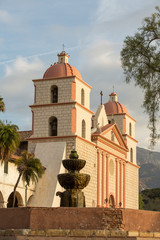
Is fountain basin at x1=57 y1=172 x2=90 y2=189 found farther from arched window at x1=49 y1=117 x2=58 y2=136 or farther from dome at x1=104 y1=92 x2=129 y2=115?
dome at x1=104 y1=92 x2=129 y2=115

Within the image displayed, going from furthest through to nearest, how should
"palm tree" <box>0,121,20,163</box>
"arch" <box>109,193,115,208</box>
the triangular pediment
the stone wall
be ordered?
"arch" <box>109,193,115,208</box> < the triangular pediment < "palm tree" <box>0,121,20,163</box> < the stone wall

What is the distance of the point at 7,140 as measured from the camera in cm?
3431

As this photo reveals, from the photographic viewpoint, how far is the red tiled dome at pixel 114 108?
58.7m

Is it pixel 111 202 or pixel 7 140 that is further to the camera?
pixel 111 202

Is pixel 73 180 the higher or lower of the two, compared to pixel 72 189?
higher

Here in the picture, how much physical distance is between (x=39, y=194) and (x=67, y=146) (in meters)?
4.41

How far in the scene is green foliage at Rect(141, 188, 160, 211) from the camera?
3866 inches

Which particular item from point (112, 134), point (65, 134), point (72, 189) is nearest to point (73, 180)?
point (72, 189)

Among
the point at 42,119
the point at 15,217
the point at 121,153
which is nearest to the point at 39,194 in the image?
the point at 42,119

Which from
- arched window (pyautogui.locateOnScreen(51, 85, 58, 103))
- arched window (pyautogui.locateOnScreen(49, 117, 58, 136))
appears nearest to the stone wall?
arched window (pyautogui.locateOnScreen(49, 117, 58, 136))

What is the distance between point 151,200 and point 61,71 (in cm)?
6300

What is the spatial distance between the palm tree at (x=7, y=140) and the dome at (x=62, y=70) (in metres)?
10.4

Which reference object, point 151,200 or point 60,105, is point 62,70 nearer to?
point 60,105

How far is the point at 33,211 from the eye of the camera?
50.9 ft
